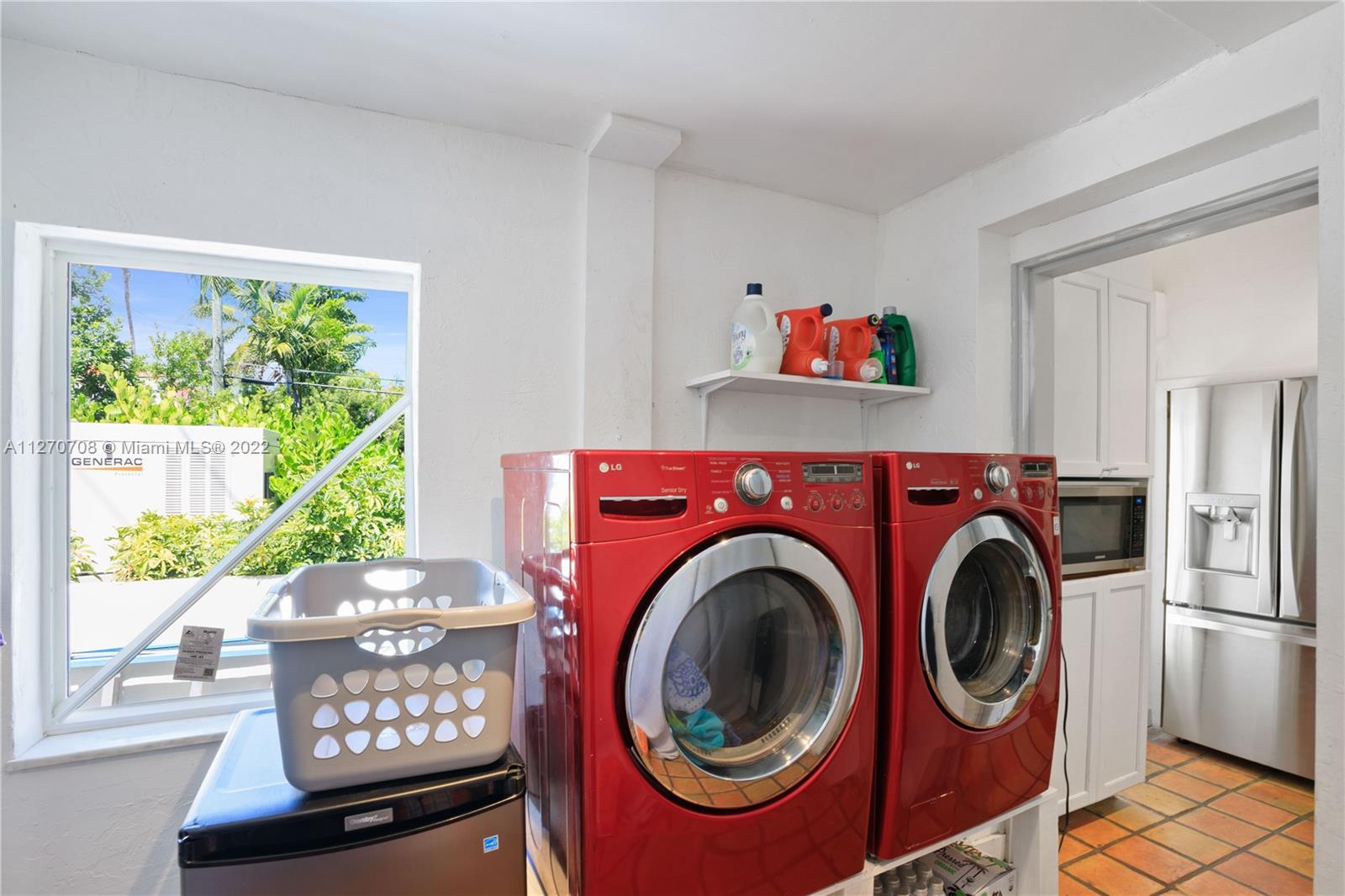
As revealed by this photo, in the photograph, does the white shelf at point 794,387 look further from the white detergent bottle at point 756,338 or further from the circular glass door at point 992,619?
the circular glass door at point 992,619

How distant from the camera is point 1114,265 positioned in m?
2.89

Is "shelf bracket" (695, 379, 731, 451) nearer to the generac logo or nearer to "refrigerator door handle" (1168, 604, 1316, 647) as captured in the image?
the generac logo

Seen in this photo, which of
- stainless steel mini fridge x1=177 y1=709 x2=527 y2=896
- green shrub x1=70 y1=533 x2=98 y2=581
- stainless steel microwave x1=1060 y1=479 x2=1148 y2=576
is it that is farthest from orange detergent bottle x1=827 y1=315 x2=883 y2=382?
green shrub x1=70 y1=533 x2=98 y2=581

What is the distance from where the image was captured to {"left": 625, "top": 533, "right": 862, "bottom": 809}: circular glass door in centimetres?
132

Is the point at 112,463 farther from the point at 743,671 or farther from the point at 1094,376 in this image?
the point at 1094,376

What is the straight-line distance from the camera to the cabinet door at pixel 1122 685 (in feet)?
9.07

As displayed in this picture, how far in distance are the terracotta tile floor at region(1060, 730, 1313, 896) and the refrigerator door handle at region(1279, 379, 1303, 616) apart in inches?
32.2

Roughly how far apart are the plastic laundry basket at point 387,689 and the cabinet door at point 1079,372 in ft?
7.50

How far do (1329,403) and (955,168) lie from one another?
4.42 ft

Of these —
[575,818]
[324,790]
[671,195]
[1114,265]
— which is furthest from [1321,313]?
[324,790]

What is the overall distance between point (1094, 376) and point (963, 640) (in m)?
1.58

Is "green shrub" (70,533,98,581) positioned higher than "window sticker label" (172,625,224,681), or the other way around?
"green shrub" (70,533,98,581)

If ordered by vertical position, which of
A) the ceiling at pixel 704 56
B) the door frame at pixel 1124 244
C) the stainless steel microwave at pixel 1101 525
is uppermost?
the ceiling at pixel 704 56

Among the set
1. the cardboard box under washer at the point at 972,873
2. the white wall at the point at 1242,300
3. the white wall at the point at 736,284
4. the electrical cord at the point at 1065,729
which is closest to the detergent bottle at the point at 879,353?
the white wall at the point at 736,284
